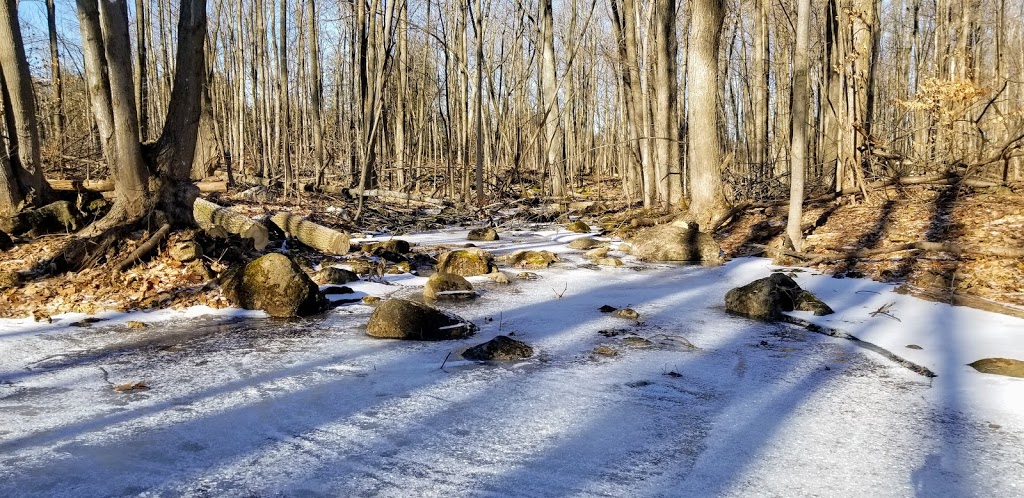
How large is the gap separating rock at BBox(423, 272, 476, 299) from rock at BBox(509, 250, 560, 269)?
7.95ft

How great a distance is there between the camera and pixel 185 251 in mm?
7637

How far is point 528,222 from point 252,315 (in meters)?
11.3

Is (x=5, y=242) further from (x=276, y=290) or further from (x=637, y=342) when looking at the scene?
(x=637, y=342)

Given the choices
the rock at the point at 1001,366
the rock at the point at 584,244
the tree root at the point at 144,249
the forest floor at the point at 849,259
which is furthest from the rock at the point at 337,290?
the rock at the point at 1001,366

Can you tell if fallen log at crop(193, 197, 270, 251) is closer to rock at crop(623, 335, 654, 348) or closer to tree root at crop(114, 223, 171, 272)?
tree root at crop(114, 223, 171, 272)

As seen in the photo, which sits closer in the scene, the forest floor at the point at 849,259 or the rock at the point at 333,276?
the forest floor at the point at 849,259

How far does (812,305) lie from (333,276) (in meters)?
5.66

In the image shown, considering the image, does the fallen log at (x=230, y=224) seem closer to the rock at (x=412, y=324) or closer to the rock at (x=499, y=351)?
the rock at (x=412, y=324)

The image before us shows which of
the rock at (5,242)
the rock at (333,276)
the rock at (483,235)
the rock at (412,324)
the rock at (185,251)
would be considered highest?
the rock at (5,242)

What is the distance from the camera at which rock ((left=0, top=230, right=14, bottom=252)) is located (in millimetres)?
7496

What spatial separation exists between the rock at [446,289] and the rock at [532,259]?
2.42 m

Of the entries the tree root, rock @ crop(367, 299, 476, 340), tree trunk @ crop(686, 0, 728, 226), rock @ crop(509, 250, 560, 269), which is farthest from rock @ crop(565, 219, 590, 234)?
rock @ crop(367, 299, 476, 340)

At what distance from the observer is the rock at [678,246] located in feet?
33.7

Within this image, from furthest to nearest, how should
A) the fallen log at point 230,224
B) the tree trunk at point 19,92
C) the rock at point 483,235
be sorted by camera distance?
1. the rock at point 483,235
2. the fallen log at point 230,224
3. the tree trunk at point 19,92
